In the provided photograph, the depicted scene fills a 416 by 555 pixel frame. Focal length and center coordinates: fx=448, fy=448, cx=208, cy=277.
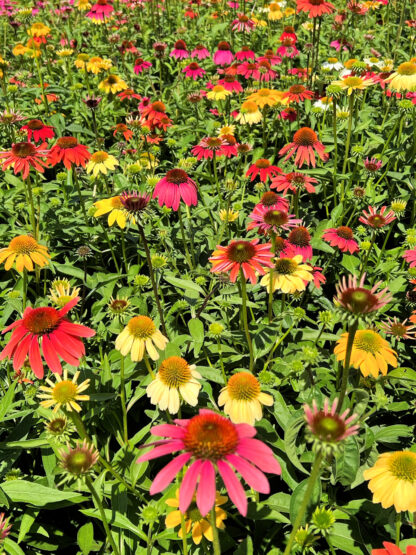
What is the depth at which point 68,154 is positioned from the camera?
9.86ft

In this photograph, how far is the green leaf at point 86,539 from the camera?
1.69m

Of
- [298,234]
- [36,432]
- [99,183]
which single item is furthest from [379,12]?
[36,432]

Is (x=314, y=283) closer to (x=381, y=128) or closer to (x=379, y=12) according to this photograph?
(x=381, y=128)

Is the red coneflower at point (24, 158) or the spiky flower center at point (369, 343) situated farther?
the red coneflower at point (24, 158)

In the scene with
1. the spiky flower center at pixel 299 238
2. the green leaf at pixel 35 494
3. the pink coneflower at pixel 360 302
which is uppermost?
the pink coneflower at pixel 360 302

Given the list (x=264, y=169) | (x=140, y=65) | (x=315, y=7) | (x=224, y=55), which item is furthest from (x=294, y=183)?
(x=140, y=65)

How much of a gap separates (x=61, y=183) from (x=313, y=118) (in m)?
2.37

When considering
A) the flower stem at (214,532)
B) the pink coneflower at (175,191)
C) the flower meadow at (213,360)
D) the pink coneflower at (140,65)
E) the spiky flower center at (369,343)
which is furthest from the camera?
the pink coneflower at (140,65)

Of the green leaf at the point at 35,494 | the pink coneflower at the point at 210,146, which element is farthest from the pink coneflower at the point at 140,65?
the green leaf at the point at 35,494

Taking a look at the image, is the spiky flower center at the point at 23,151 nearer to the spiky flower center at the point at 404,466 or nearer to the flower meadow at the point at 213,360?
the flower meadow at the point at 213,360

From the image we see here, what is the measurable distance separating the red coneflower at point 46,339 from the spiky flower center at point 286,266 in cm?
87

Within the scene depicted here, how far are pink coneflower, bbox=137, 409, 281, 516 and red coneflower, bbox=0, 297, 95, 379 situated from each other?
65 cm

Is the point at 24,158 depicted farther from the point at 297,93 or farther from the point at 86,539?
the point at 297,93

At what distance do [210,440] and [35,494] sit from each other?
1015 millimetres
